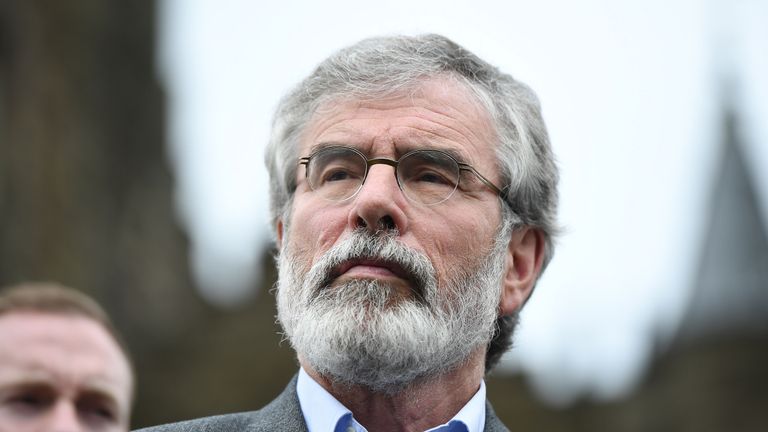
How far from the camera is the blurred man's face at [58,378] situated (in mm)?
3543

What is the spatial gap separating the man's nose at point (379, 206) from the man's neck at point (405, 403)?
0.40 m

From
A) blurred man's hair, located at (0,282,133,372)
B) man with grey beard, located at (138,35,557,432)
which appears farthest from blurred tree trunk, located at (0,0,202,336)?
man with grey beard, located at (138,35,557,432)

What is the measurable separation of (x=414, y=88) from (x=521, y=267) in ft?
2.12

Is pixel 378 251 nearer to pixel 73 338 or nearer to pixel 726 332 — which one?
pixel 73 338

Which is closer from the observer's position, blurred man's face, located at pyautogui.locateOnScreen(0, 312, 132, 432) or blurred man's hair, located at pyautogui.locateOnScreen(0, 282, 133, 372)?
blurred man's face, located at pyautogui.locateOnScreen(0, 312, 132, 432)

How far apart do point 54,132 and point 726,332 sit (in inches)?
813

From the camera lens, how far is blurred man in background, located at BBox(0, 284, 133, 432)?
355 cm

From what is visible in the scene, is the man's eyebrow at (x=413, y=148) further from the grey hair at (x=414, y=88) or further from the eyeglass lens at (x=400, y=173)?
the grey hair at (x=414, y=88)

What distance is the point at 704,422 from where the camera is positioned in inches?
1563

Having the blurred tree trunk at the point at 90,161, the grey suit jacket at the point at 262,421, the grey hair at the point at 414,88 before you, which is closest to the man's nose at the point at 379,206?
the grey hair at the point at 414,88

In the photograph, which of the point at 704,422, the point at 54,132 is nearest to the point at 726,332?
the point at 704,422

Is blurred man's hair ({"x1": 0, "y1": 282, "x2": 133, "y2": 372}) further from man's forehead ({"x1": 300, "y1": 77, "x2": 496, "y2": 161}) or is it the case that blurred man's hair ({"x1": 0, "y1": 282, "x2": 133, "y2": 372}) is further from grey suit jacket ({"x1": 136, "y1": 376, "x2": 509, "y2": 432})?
man's forehead ({"x1": 300, "y1": 77, "x2": 496, "y2": 161})

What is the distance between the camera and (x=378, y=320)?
3500 millimetres

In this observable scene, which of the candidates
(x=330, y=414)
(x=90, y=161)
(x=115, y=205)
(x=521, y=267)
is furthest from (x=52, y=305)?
(x=115, y=205)
